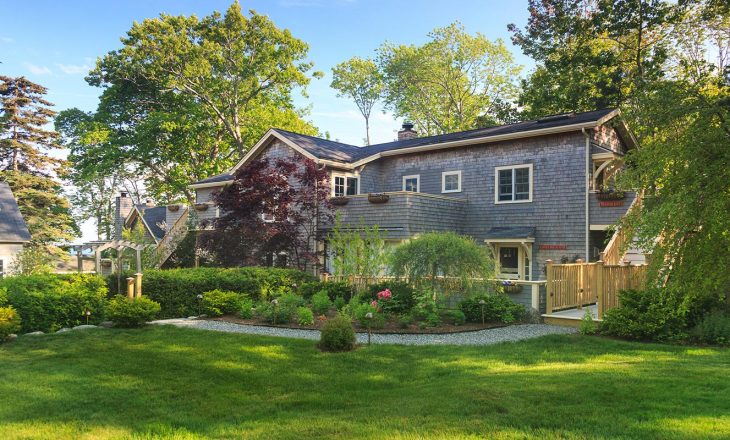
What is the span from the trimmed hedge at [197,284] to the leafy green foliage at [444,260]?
387 cm

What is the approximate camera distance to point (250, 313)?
1280 centimetres

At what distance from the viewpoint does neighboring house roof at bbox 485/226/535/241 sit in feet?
57.3

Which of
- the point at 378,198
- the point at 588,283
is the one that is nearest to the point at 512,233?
the point at 588,283

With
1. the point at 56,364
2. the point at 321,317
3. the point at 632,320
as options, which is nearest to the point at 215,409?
the point at 56,364

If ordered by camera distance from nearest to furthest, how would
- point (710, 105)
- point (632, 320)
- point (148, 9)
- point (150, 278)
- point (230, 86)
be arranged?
1. point (710, 105)
2. point (632, 320)
3. point (150, 278)
4. point (148, 9)
5. point (230, 86)

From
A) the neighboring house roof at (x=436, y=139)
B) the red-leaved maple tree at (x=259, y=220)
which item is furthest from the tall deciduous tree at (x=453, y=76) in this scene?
the red-leaved maple tree at (x=259, y=220)

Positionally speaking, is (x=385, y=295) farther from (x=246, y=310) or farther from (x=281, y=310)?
(x=246, y=310)

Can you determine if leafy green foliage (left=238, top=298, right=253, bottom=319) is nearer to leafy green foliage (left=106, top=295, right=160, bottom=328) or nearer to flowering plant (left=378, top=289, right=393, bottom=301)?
leafy green foliage (left=106, top=295, right=160, bottom=328)

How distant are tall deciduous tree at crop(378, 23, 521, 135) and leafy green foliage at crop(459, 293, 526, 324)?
28.4 metres

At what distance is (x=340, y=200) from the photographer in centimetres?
1958

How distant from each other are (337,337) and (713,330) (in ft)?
22.5

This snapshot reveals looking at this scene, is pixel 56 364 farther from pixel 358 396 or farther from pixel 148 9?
pixel 148 9

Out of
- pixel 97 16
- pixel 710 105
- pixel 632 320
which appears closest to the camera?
pixel 710 105

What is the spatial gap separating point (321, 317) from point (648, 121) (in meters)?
8.04
